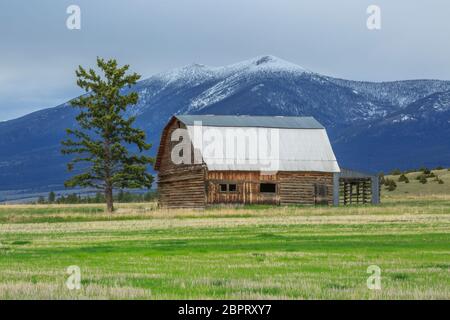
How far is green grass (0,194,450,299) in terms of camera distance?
57.1ft

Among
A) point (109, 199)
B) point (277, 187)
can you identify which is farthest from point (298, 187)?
point (109, 199)

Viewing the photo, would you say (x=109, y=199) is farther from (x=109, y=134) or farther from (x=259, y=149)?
(x=259, y=149)

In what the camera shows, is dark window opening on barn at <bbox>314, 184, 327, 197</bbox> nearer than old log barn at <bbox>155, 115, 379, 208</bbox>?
No

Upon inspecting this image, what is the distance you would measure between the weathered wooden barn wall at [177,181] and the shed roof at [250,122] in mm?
1713

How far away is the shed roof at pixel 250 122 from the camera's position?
8091 cm

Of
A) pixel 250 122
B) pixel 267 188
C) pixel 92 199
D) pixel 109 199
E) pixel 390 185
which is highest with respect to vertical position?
pixel 250 122

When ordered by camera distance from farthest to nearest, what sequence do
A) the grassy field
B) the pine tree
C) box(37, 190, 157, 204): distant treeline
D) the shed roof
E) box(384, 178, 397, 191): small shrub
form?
box(37, 190, 157, 204): distant treeline → box(384, 178, 397, 191): small shrub → the shed roof → the pine tree → the grassy field

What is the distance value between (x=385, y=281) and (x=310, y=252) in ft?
28.6

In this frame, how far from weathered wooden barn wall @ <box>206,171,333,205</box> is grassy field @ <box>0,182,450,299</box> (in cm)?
2894

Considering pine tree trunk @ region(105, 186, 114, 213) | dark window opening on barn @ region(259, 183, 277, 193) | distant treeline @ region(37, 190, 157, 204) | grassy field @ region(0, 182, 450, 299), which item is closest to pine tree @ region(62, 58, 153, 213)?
pine tree trunk @ region(105, 186, 114, 213)

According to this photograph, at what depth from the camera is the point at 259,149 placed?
8012 cm

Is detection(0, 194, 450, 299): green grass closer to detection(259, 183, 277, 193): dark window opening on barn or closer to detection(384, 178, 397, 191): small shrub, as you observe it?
detection(259, 183, 277, 193): dark window opening on barn

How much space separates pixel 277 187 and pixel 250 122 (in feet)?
26.6

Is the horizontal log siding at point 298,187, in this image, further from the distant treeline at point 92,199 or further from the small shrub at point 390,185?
the distant treeline at point 92,199
